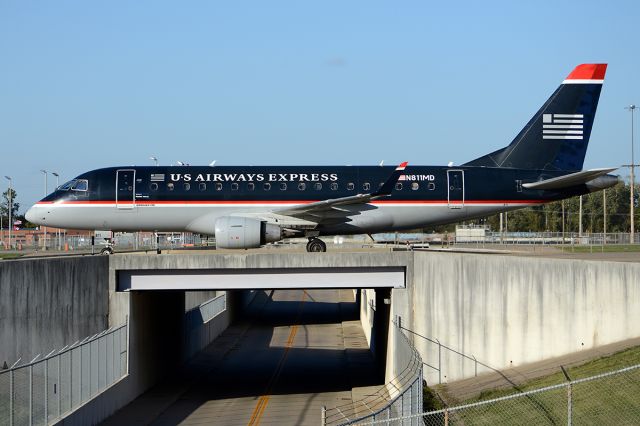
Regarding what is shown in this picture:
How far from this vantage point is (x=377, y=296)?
50938 mm

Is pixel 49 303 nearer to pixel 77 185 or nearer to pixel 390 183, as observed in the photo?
pixel 77 185

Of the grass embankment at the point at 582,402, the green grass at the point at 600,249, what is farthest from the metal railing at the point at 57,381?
the green grass at the point at 600,249

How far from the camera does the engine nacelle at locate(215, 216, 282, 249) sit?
3991 centimetres

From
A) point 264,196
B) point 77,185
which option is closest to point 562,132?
point 264,196

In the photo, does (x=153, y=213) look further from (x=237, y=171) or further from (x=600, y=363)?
(x=600, y=363)

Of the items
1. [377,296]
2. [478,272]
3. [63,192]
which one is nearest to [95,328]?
[63,192]

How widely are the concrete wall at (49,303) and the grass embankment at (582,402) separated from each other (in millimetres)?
15291

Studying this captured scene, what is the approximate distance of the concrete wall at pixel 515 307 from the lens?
2438 centimetres

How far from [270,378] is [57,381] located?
71.2ft

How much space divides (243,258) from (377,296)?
14.9 meters

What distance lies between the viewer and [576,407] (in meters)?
19.2

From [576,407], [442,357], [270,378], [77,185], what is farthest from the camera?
[270,378]

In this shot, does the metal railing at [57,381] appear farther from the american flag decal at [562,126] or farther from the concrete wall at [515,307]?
the american flag decal at [562,126]

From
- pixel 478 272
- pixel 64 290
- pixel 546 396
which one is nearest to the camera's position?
pixel 546 396
